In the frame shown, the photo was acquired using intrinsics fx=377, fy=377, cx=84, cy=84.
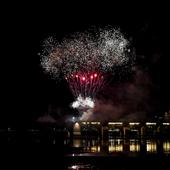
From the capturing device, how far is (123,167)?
1339 cm

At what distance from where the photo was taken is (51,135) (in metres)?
22.5

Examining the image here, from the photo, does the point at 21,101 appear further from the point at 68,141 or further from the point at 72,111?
the point at 68,141

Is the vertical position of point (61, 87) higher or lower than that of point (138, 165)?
higher

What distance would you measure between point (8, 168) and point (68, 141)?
35.0 ft

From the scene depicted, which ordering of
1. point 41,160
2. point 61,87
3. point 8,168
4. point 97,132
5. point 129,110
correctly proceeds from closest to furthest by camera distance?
1. point 8,168
2. point 41,160
3. point 97,132
4. point 61,87
5. point 129,110

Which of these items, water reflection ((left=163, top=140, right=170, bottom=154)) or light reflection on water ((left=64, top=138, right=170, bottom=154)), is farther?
water reflection ((left=163, top=140, right=170, bottom=154))

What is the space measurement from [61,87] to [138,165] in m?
33.6

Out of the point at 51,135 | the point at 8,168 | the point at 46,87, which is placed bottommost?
the point at 8,168

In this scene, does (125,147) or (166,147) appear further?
(125,147)

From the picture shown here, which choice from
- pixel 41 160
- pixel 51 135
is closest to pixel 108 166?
pixel 41 160

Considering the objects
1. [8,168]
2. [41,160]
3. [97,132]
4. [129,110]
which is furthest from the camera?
[129,110]

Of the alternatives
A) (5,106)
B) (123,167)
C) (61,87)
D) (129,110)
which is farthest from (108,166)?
(129,110)

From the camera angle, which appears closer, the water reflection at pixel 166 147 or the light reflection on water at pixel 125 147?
the light reflection on water at pixel 125 147

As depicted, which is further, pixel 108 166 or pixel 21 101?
pixel 21 101
